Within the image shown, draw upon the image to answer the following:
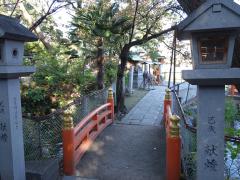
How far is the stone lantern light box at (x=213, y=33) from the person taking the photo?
3127mm

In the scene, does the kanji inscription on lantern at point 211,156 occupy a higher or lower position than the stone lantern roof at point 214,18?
lower

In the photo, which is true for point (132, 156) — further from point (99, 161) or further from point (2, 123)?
point (2, 123)

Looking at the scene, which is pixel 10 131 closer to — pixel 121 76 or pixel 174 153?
pixel 174 153

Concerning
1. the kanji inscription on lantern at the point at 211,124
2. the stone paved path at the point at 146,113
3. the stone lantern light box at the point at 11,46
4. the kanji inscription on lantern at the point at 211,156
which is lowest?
the stone paved path at the point at 146,113

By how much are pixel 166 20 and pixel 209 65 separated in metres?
9.94

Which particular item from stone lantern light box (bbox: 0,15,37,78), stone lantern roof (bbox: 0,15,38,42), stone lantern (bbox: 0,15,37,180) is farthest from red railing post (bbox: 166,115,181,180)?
stone lantern roof (bbox: 0,15,38,42)

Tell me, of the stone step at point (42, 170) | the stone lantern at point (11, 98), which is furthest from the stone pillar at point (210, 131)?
the stone lantern at point (11, 98)

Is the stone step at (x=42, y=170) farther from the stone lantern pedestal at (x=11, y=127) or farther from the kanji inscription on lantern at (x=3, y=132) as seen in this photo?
the kanji inscription on lantern at (x=3, y=132)

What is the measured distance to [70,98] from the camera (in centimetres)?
1108

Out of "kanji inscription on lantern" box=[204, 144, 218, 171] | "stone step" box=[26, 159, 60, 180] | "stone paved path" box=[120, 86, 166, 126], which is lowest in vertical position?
"stone paved path" box=[120, 86, 166, 126]

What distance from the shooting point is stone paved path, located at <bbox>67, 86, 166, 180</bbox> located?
5945mm

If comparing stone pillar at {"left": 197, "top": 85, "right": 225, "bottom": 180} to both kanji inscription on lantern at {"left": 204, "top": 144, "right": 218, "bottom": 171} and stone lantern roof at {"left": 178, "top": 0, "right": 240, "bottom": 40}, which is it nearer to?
kanji inscription on lantern at {"left": 204, "top": 144, "right": 218, "bottom": 171}

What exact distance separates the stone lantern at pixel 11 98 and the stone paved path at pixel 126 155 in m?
1.64

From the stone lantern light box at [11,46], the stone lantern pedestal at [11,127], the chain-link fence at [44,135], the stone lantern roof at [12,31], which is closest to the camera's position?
the stone lantern roof at [12,31]
